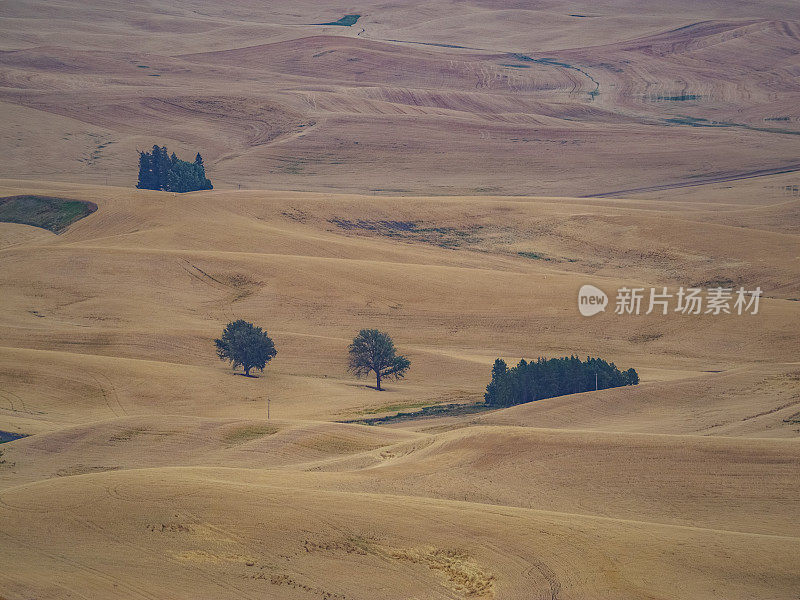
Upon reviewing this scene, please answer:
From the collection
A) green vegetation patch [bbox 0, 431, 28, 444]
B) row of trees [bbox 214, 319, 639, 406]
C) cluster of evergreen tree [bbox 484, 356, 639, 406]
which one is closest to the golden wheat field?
green vegetation patch [bbox 0, 431, 28, 444]

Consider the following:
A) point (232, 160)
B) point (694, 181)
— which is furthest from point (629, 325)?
point (232, 160)

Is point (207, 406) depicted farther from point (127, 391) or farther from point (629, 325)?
point (629, 325)

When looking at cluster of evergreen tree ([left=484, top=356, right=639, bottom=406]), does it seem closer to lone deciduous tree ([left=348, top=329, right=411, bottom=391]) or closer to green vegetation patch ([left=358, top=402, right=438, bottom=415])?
green vegetation patch ([left=358, top=402, right=438, bottom=415])

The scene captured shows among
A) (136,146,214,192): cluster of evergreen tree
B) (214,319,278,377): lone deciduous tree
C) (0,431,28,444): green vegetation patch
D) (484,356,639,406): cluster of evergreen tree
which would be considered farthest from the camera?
(136,146,214,192): cluster of evergreen tree

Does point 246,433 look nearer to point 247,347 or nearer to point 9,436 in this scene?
point 9,436

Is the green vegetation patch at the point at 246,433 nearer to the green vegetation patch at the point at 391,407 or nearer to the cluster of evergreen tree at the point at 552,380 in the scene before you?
the green vegetation patch at the point at 391,407

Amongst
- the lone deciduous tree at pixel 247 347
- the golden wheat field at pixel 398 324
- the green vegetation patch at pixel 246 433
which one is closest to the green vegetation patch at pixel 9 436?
the golden wheat field at pixel 398 324

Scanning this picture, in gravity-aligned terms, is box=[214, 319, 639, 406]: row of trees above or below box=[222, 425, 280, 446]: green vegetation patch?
above
